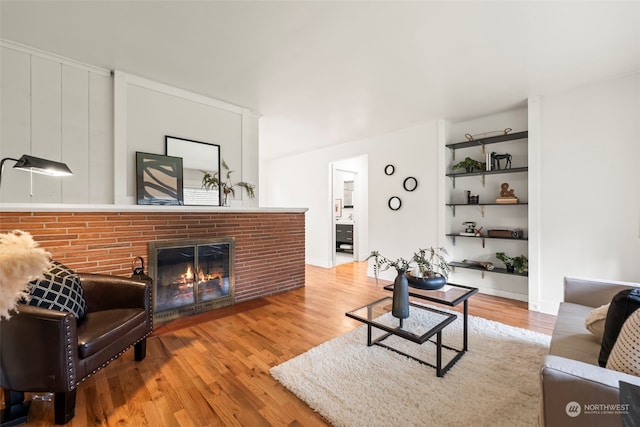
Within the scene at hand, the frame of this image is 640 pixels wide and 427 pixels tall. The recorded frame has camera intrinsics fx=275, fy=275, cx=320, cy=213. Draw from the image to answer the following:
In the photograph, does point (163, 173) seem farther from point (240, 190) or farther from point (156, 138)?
point (240, 190)

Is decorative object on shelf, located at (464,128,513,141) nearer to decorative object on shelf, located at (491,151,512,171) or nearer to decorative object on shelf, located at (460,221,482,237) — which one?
decorative object on shelf, located at (491,151,512,171)

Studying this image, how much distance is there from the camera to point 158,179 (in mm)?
2982

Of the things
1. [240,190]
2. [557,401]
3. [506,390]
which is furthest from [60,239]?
[506,390]

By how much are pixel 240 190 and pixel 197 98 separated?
121 cm

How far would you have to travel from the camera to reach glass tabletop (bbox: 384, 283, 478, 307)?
2111 millimetres

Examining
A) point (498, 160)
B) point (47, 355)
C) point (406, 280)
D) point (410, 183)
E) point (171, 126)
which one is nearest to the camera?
point (47, 355)

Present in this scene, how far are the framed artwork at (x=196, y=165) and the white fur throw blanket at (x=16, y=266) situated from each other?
2102 mm

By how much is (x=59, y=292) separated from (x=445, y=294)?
8.86 ft

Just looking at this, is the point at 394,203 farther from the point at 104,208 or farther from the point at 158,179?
the point at 104,208

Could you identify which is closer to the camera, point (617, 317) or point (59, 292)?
point (617, 317)

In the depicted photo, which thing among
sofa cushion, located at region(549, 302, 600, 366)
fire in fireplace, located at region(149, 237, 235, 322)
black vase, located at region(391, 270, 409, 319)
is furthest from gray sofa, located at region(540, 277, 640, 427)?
fire in fireplace, located at region(149, 237, 235, 322)

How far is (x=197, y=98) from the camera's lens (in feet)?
10.7

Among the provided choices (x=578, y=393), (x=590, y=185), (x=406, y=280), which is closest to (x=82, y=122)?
(x=406, y=280)

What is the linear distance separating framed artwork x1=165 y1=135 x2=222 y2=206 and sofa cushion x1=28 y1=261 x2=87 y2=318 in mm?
1472
